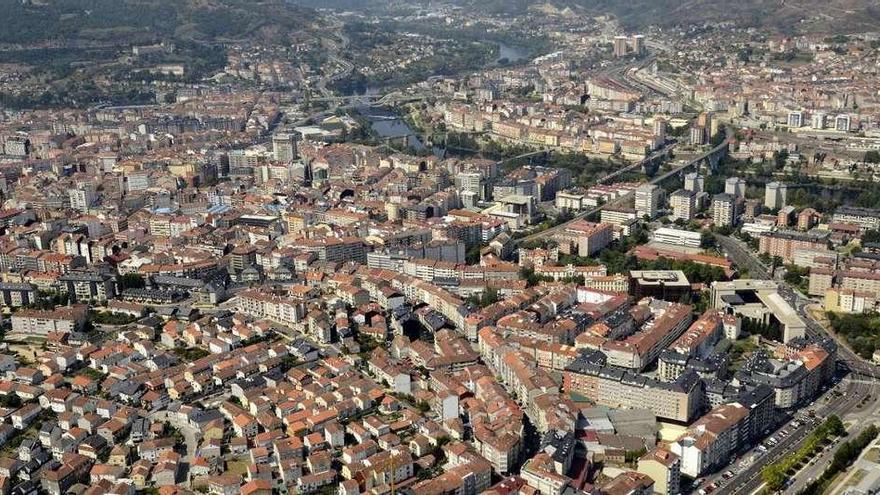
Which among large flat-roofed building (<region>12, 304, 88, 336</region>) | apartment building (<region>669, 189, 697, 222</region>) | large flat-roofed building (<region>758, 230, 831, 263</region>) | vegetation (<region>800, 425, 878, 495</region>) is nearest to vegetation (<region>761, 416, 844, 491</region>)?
vegetation (<region>800, 425, 878, 495</region>)

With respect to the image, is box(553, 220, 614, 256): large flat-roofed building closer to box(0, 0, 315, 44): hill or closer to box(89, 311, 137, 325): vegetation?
box(89, 311, 137, 325): vegetation

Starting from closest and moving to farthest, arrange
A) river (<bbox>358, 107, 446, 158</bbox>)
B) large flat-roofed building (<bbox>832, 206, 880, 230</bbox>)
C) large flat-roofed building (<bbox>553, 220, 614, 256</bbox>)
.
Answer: large flat-roofed building (<bbox>553, 220, 614, 256</bbox>) → large flat-roofed building (<bbox>832, 206, 880, 230</bbox>) → river (<bbox>358, 107, 446, 158</bbox>)

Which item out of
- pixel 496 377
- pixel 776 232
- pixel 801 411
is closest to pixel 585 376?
pixel 496 377

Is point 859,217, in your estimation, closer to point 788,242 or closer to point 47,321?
point 788,242

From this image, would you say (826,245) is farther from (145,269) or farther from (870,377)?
(145,269)

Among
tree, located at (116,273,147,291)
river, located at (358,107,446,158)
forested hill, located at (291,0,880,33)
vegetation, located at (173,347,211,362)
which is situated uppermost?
forested hill, located at (291,0,880,33)

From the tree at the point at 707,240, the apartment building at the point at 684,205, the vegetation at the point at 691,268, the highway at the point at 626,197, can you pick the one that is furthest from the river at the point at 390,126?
the vegetation at the point at 691,268

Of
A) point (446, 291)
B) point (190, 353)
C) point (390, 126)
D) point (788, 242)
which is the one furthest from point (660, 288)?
point (390, 126)
